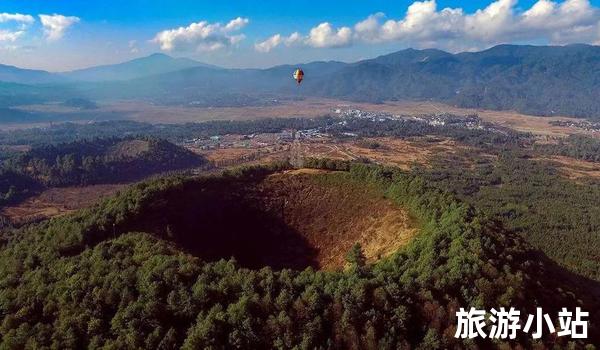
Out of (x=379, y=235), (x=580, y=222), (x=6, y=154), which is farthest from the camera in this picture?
(x=6, y=154)

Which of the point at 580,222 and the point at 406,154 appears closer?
the point at 580,222

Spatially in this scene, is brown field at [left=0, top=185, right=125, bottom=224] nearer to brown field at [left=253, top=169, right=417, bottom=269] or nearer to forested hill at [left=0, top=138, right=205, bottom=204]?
forested hill at [left=0, top=138, right=205, bottom=204]

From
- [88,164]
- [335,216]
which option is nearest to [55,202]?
[88,164]

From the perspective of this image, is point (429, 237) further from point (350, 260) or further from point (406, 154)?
point (406, 154)

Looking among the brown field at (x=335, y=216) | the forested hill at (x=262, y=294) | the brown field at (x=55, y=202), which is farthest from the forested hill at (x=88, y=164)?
the forested hill at (x=262, y=294)

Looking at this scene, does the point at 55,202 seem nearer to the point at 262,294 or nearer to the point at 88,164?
the point at 88,164

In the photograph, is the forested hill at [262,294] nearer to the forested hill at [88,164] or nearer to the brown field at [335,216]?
the brown field at [335,216]

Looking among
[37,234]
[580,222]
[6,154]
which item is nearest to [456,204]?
[37,234]
